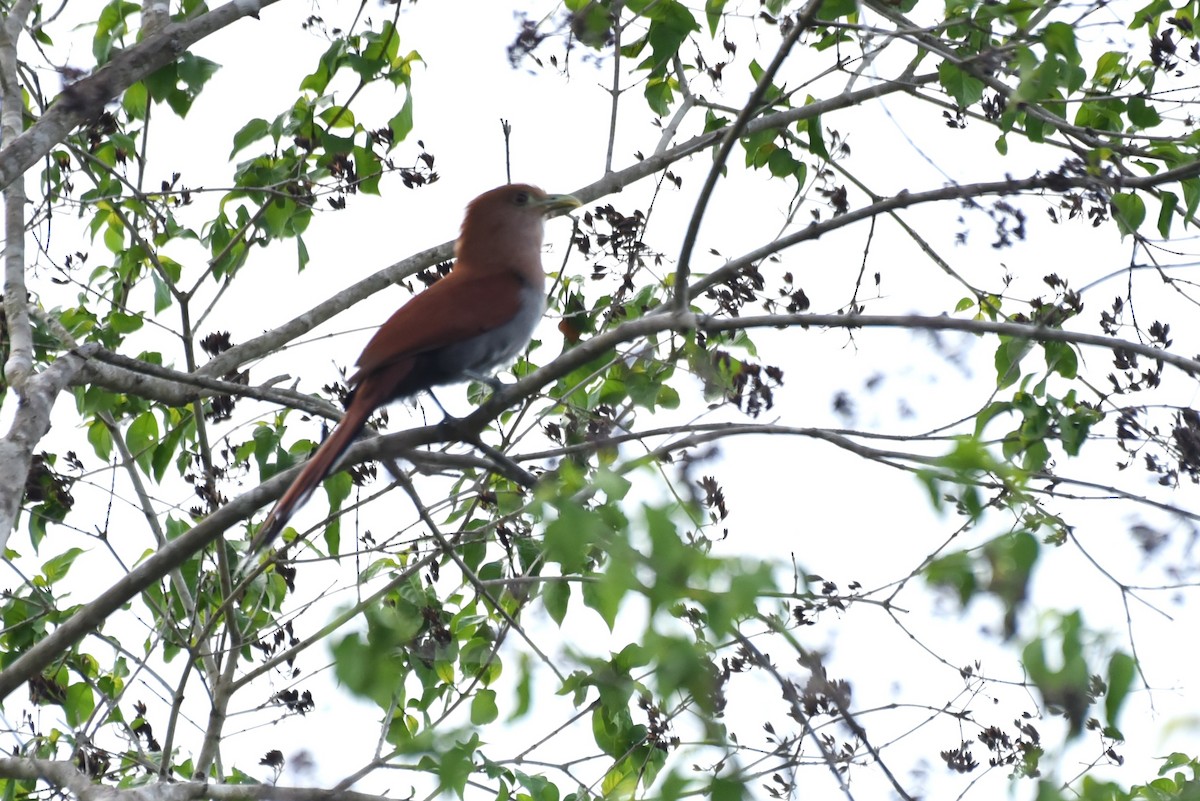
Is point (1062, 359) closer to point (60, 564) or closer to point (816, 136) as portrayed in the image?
point (816, 136)

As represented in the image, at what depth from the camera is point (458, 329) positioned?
14.1 ft

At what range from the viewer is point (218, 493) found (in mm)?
4676

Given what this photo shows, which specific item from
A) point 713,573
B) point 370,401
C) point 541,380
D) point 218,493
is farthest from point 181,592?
point 713,573

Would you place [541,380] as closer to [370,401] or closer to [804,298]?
[370,401]

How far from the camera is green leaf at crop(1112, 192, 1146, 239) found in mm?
3868

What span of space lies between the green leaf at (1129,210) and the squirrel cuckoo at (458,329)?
6.42 ft

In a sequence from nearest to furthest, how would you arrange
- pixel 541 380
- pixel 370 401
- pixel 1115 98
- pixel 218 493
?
1. pixel 541 380
2. pixel 370 401
3. pixel 1115 98
4. pixel 218 493

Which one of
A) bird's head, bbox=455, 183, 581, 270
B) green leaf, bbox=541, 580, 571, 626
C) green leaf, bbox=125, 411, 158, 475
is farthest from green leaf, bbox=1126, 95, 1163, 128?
green leaf, bbox=125, 411, 158, 475

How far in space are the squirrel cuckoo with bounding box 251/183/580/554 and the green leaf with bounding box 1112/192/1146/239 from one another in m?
1.96

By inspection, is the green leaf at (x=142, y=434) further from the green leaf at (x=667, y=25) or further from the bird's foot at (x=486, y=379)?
the green leaf at (x=667, y=25)

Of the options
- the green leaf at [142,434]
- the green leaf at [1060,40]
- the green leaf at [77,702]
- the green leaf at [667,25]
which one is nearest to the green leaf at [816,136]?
the green leaf at [667,25]

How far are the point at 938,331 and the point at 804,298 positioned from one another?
51.1 inches

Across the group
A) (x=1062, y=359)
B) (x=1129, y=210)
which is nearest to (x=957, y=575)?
(x=1062, y=359)

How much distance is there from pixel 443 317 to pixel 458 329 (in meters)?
0.07
